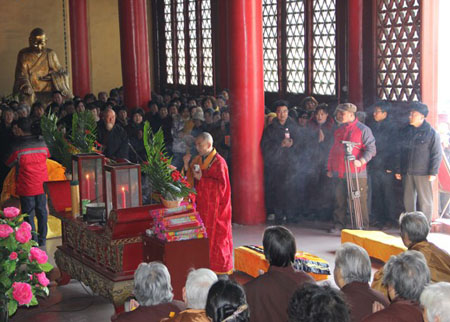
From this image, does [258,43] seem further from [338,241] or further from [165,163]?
[165,163]

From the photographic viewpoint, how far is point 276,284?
437 centimetres

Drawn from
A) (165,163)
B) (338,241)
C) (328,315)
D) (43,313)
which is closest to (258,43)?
(338,241)

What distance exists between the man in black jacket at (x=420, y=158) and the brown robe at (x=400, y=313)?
454 cm

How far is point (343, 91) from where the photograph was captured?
1142 centimetres

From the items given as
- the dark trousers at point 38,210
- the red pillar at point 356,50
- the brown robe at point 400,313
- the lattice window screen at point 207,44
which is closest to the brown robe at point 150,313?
the brown robe at point 400,313

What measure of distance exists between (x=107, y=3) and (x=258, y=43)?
37.9 ft

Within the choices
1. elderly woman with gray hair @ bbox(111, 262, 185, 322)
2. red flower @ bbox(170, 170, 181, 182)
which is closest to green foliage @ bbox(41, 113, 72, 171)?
red flower @ bbox(170, 170, 181, 182)

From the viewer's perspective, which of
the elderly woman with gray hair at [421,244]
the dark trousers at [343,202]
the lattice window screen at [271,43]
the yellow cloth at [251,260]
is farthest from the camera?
the lattice window screen at [271,43]

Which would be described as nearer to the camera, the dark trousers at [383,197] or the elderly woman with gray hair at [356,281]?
the elderly woman with gray hair at [356,281]

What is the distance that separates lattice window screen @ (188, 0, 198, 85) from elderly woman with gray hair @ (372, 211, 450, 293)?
1243cm

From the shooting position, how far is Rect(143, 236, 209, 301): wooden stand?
18.4 ft

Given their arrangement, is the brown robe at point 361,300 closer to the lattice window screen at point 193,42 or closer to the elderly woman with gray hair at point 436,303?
the elderly woman with gray hair at point 436,303

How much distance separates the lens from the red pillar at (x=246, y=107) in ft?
29.7

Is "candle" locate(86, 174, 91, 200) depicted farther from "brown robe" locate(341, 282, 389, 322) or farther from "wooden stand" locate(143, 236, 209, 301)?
"brown robe" locate(341, 282, 389, 322)
